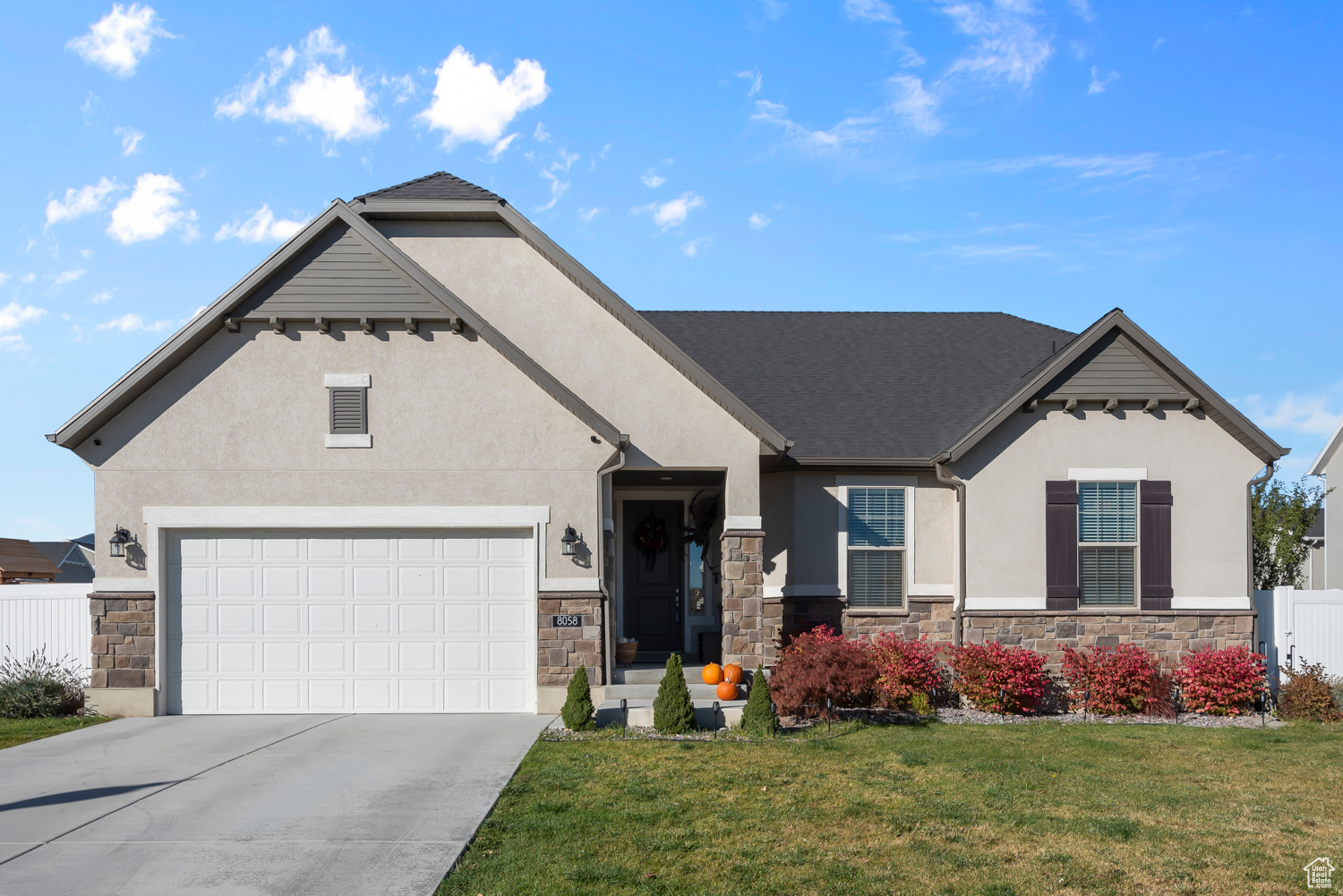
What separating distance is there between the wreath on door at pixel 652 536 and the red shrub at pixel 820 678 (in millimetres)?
4476

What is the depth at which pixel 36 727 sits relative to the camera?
1226cm

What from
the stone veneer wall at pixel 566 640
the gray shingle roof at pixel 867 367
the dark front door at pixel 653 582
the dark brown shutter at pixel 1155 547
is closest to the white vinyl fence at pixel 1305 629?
the dark brown shutter at pixel 1155 547

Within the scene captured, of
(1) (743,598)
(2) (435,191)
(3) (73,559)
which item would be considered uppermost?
(2) (435,191)

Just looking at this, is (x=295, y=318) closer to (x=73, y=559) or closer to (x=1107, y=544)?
(x=1107, y=544)

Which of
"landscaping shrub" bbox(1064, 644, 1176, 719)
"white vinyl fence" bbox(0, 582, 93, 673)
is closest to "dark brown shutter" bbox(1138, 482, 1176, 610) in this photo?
"landscaping shrub" bbox(1064, 644, 1176, 719)

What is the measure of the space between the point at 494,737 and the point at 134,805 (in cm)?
375

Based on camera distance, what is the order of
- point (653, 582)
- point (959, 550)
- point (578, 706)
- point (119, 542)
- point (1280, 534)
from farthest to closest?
point (1280, 534) < point (653, 582) < point (959, 550) < point (119, 542) < point (578, 706)

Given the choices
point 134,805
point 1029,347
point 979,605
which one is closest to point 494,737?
point 134,805

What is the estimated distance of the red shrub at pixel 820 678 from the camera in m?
12.1

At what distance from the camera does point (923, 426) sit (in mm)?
15578

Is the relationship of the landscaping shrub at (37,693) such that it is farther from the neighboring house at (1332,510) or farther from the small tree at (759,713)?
the neighboring house at (1332,510)

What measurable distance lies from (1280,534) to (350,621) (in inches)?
762

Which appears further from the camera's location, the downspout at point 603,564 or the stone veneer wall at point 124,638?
the downspout at point 603,564

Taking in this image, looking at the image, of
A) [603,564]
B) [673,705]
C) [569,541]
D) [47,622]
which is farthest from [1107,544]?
[47,622]
